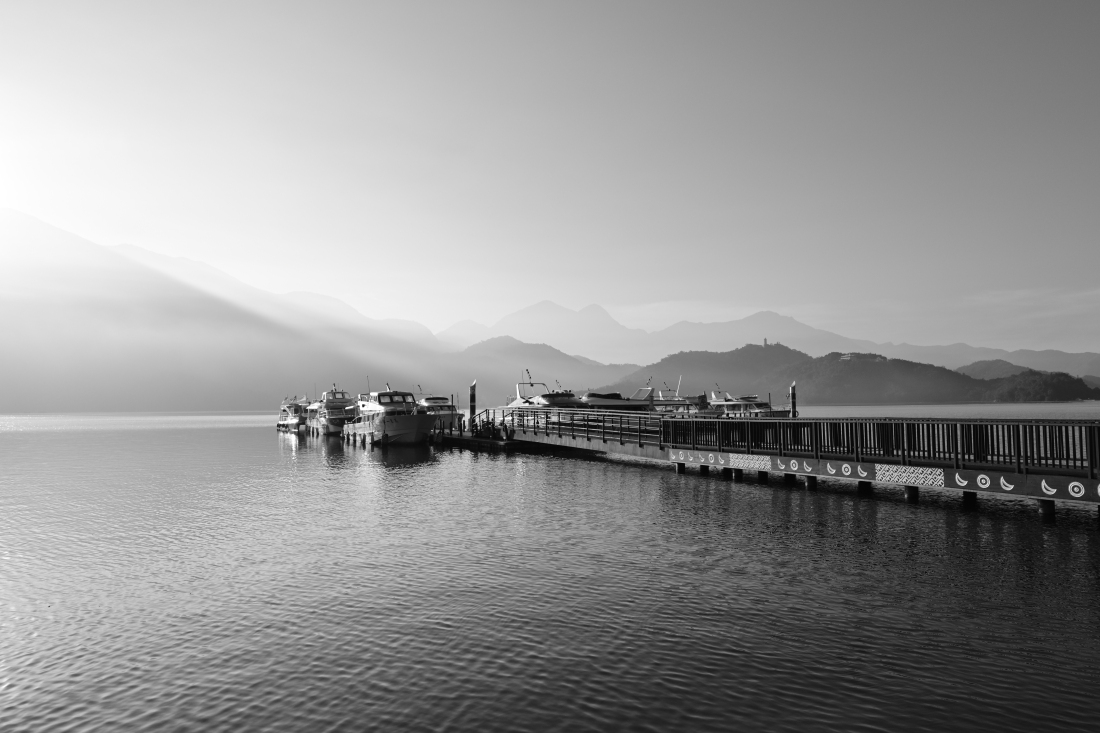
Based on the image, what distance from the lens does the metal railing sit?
65.4 feet

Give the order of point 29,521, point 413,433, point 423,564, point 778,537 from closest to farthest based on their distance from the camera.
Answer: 1. point 423,564
2. point 778,537
3. point 29,521
4. point 413,433

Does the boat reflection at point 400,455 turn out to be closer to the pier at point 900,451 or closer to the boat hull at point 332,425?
the pier at point 900,451

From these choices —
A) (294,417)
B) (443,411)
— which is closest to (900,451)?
(443,411)

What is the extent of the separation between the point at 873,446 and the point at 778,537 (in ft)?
32.8

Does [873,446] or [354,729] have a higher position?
[873,446]

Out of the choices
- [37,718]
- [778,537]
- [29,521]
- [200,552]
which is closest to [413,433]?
[29,521]

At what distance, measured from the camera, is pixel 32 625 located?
12438 mm

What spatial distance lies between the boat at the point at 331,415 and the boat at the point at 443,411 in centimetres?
1062

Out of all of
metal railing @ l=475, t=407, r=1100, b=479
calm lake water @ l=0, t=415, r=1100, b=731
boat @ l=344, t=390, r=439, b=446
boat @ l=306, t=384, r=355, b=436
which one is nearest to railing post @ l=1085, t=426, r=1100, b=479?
metal railing @ l=475, t=407, r=1100, b=479

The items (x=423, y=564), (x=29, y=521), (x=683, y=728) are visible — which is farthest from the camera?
(x=29, y=521)

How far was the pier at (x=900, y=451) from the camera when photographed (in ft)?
64.1

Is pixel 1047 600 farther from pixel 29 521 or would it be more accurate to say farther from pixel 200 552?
pixel 29 521

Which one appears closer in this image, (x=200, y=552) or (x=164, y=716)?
(x=164, y=716)

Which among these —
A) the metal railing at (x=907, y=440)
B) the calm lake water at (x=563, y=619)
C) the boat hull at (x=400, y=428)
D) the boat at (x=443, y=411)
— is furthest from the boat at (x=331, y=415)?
the calm lake water at (x=563, y=619)
